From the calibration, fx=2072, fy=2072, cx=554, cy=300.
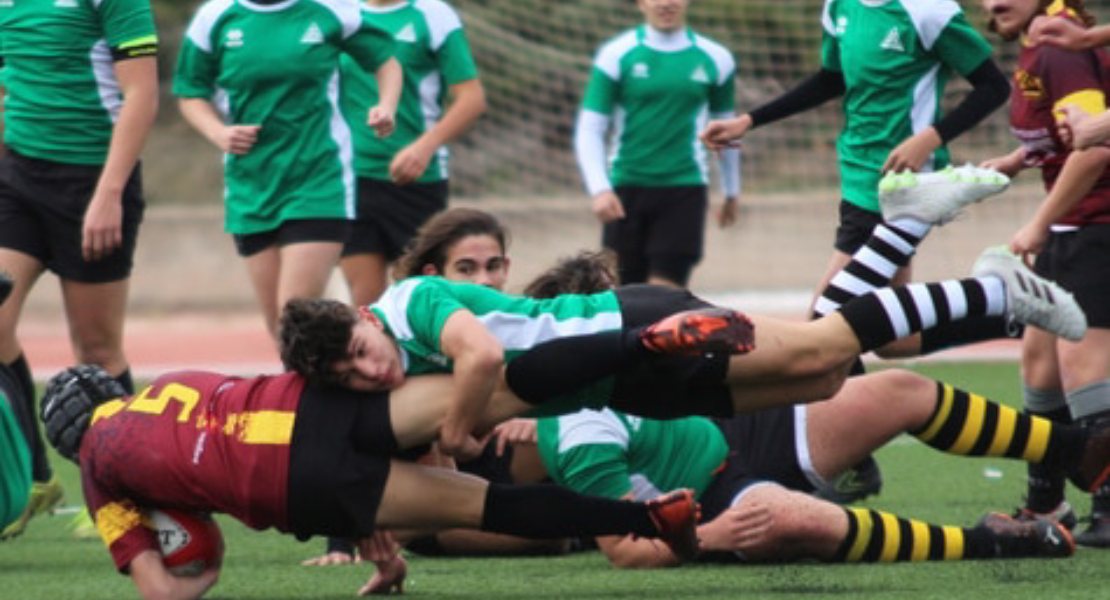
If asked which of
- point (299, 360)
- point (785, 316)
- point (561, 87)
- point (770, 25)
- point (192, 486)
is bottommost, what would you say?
point (785, 316)

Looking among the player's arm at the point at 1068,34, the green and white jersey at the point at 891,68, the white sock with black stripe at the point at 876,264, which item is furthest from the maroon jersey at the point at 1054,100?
the green and white jersey at the point at 891,68

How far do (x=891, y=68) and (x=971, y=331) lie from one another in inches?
70.3

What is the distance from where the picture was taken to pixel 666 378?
486 centimetres

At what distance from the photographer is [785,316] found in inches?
549

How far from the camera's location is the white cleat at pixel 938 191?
5582mm

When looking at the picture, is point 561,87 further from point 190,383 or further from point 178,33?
point 190,383

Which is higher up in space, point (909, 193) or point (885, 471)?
point (909, 193)

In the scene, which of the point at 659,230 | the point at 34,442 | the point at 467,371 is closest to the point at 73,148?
the point at 34,442

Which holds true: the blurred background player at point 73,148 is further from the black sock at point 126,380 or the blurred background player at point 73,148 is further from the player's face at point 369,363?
the player's face at point 369,363

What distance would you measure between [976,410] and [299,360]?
181 centimetres

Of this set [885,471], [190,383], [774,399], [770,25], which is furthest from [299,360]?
[770,25]

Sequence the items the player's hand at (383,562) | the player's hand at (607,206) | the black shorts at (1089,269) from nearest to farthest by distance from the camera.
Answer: the player's hand at (383,562), the black shorts at (1089,269), the player's hand at (607,206)

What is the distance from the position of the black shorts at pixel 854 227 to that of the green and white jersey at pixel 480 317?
213 centimetres

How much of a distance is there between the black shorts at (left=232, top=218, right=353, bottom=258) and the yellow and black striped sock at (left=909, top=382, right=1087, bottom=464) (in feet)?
7.66
